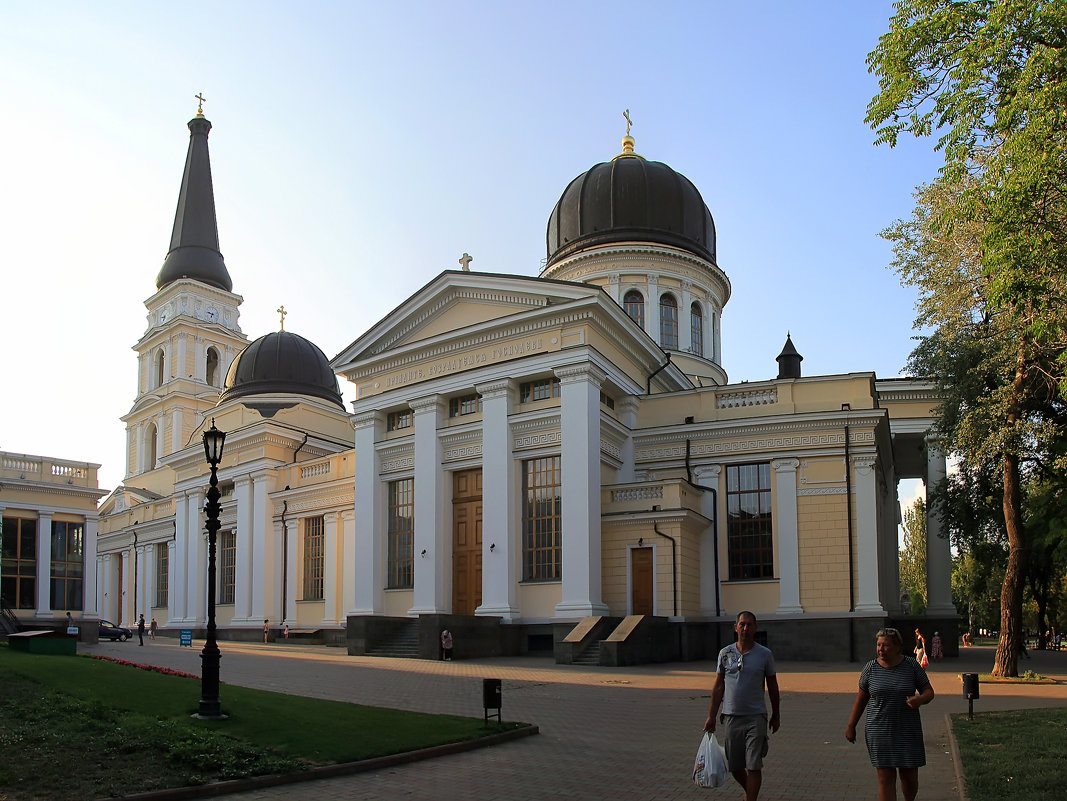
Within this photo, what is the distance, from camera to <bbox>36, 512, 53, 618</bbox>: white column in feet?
145

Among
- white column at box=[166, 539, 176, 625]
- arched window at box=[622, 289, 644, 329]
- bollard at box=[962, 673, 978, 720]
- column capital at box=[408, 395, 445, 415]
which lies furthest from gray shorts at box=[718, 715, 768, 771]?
white column at box=[166, 539, 176, 625]

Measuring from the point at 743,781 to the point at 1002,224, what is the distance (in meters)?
10.0

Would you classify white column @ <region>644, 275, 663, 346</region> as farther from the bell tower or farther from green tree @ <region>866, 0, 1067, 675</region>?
the bell tower

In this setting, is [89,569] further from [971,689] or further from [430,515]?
[971,689]

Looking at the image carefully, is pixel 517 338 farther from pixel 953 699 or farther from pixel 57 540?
pixel 57 540

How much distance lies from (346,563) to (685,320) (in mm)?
18613

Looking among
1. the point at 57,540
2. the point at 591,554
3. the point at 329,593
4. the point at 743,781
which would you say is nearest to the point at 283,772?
the point at 743,781

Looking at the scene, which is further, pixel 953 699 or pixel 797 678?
pixel 797 678

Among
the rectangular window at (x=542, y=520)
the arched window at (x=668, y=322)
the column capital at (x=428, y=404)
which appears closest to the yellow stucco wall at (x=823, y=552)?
the rectangular window at (x=542, y=520)

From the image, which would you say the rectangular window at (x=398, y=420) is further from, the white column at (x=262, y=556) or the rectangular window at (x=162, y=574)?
the rectangular window at (x=162, y=574)

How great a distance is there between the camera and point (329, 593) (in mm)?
43125

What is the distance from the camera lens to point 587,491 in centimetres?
3077

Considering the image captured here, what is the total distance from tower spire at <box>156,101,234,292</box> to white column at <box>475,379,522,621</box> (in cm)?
4808

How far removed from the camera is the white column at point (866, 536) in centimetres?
3039
